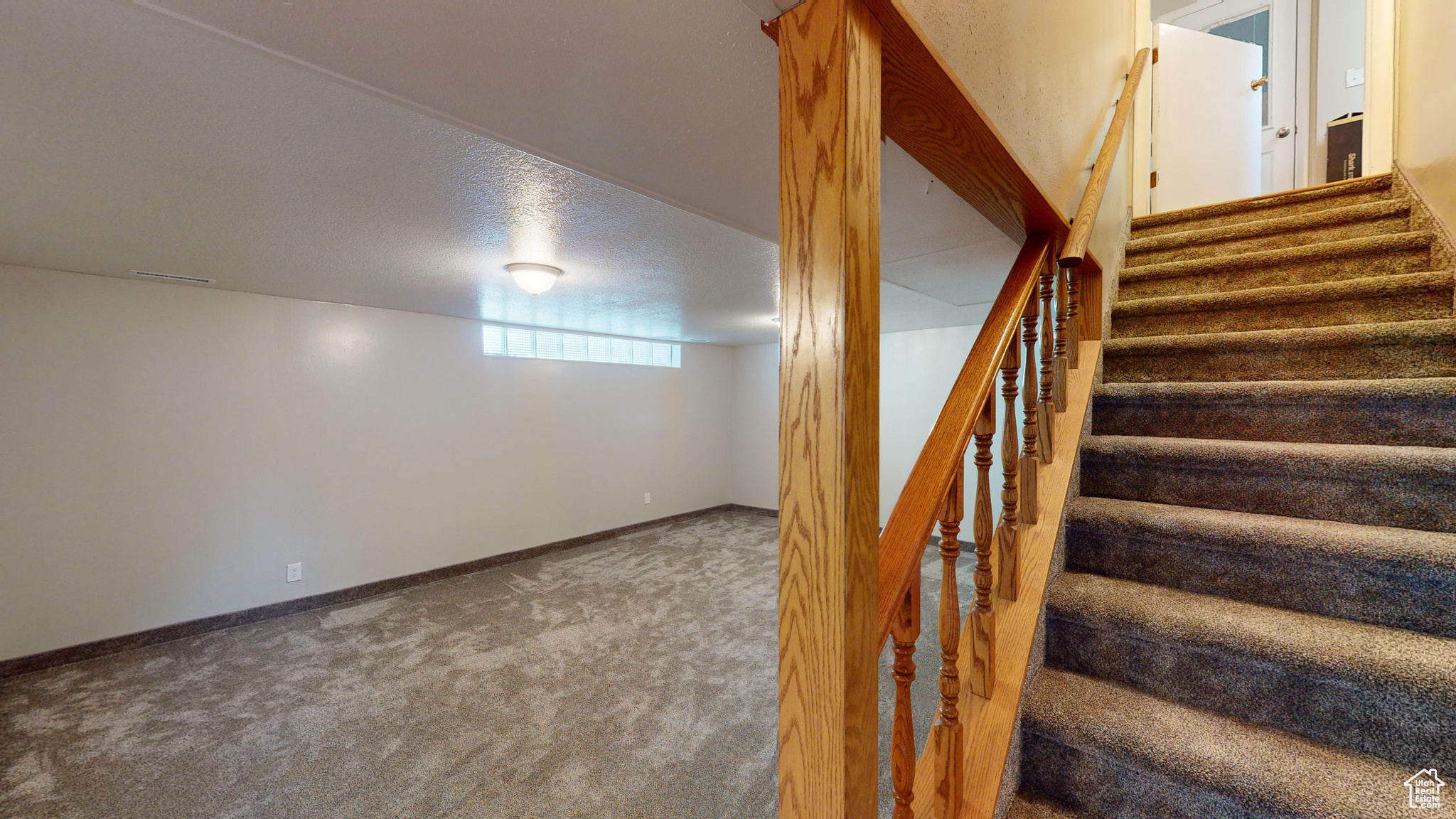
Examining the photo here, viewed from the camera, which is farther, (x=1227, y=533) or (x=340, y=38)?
(x=1227, y=533)

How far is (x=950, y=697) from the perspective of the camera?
39.6 inches

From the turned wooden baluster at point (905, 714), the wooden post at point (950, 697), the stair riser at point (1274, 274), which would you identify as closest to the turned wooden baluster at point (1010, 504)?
the wooden post at point (950, 697)

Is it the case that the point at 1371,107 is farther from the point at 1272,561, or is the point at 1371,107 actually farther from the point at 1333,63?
the point at 1272,561

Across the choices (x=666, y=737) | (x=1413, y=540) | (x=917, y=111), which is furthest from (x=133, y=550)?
(x=1413, y=540)

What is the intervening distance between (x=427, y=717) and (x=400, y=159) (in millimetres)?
2326

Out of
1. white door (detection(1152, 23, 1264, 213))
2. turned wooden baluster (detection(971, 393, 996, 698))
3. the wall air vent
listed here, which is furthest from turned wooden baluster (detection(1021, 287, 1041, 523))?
the wall air vent

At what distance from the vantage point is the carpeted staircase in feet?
3.15

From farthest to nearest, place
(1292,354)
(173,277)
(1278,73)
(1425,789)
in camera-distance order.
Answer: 1. (1278,73)
2. (173,277)
3. (1292,354)
4. (1425,789)

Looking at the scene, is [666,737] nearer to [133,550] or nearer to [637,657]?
[637,657]

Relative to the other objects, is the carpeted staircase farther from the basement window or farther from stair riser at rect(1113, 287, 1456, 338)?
the basement window

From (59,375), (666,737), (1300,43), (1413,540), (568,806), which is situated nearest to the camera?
(1413,540)

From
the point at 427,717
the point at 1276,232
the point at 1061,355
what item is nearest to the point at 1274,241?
the point at 1276,232

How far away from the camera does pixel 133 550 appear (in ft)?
9.70

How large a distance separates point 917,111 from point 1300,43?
566 centimetres
